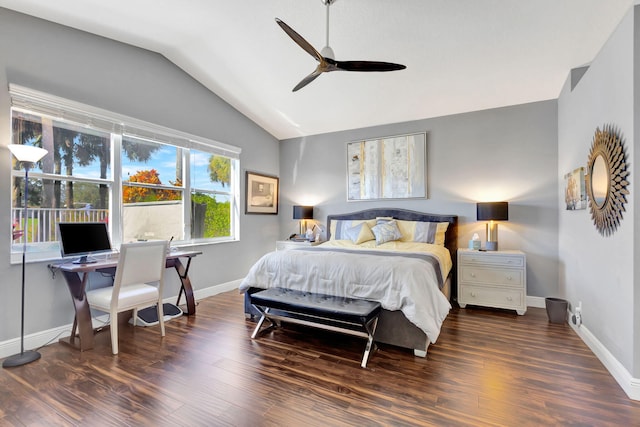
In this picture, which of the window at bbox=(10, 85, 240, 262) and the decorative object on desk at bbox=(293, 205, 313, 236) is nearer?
the window at bbox=(10, 85, 240, 262)

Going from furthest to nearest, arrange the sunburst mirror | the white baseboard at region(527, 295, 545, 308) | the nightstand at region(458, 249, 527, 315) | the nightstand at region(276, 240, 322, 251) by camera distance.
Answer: the nightstand at region(276, 240, 322, 251)
the white baseboard at region(527, 295, 545, 308)
the nightstand at region(458, 249, 527, 315)
the sunburst mirror

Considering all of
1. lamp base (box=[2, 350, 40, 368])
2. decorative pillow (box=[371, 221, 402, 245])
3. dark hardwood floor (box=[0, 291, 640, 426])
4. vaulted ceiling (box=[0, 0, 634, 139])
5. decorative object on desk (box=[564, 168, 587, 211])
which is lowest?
dark hardwood floor (box=[0, 291, 640, 426])

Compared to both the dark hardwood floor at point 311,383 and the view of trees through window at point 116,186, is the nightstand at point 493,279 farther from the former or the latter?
the view of trees through window at point 116,186

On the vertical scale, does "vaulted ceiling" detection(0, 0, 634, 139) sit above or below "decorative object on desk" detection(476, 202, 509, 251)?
above

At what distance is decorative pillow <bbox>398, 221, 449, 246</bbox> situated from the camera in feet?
14.1

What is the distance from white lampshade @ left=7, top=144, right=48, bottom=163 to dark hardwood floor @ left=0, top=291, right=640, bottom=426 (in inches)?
66.1

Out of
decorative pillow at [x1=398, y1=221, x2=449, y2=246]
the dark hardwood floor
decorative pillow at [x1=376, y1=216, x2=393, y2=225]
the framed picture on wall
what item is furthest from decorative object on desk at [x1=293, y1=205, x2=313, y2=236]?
the dark hardwood floor

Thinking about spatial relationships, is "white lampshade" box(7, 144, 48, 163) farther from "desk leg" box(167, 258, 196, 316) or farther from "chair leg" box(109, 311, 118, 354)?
"desk leg" box(167, 258, 196, 316)

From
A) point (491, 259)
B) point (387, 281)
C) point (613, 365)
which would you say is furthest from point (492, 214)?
point (387, 281)

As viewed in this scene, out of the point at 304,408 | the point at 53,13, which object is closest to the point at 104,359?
the point at 304,408

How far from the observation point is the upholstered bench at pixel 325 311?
243 centimetres

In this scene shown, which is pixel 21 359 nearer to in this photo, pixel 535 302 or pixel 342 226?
pixel 342 226

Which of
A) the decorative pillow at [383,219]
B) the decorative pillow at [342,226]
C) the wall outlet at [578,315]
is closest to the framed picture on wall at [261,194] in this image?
the decorative pillow at [342,226]

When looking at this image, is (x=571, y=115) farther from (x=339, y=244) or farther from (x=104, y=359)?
(x=104, y=359)
